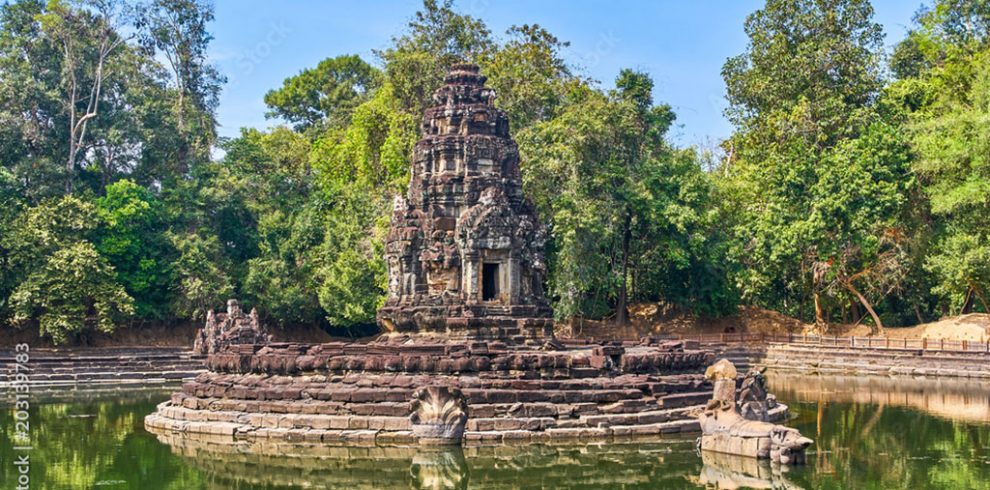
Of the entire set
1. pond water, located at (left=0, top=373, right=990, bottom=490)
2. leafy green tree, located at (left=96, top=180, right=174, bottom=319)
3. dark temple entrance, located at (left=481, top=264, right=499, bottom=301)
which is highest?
leafy green tree, located at (left=96, top=180, right=174, bottom=319)

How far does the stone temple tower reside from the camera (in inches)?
976

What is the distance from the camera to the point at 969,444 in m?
19.0

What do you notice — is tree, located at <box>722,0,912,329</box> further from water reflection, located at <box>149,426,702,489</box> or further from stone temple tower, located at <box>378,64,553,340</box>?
water reflection, located at <box>149,426,702,489</box>

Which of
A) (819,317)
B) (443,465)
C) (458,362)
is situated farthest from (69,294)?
(819,317)

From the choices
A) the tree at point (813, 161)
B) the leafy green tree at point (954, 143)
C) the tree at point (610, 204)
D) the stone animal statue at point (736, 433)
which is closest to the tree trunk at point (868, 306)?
the tree at point (813, 161)

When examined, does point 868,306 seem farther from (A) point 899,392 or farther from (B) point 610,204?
(A) point 899,392

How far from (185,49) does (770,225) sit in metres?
27.9

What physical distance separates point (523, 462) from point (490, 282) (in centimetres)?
833

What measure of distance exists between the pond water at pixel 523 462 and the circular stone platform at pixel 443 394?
0.61 m

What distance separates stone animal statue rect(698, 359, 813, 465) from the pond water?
280mm

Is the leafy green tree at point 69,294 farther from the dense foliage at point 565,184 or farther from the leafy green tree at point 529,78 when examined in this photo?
the leafy green tree at point 529,78

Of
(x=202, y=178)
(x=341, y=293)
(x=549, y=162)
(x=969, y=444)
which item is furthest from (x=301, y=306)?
(x=969, y=444)

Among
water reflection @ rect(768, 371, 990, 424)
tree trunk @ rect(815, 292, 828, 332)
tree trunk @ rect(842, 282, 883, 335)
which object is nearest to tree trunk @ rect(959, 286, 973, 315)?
tree trunk @ rect(842, 282, 883, 335)

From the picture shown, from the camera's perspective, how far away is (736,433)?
17.4 meters
